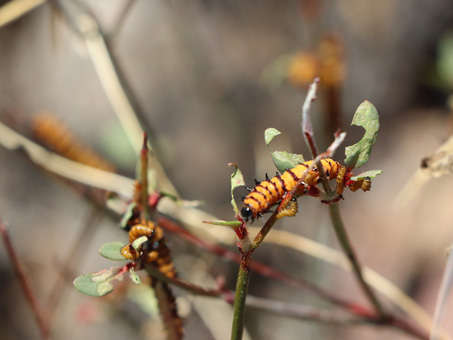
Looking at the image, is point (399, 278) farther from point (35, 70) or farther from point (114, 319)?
point (35, 70)

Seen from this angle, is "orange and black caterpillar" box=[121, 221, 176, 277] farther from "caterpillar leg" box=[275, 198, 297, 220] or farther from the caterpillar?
"caterpillar leg" box=[275, 198, 297, 220]

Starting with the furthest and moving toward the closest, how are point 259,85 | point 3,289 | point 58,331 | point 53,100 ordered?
point 53,100
point 259,85
point 3,289
point 58,331

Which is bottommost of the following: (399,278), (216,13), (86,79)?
(399,278)

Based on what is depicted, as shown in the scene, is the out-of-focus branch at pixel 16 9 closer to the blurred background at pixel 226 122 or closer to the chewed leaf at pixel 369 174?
the blurred background at pixel 226 122

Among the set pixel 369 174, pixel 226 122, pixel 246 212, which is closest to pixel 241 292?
pixel 246 212

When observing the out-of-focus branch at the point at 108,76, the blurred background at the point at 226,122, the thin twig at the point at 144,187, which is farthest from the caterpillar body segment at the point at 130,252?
the blurred background at the point at 226,122

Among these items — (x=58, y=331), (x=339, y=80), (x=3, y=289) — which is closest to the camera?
(x=339, y=80)

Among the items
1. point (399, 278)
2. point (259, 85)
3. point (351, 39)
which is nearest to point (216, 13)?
point (259, 85)

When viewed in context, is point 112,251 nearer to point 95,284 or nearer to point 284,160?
point 95,284
